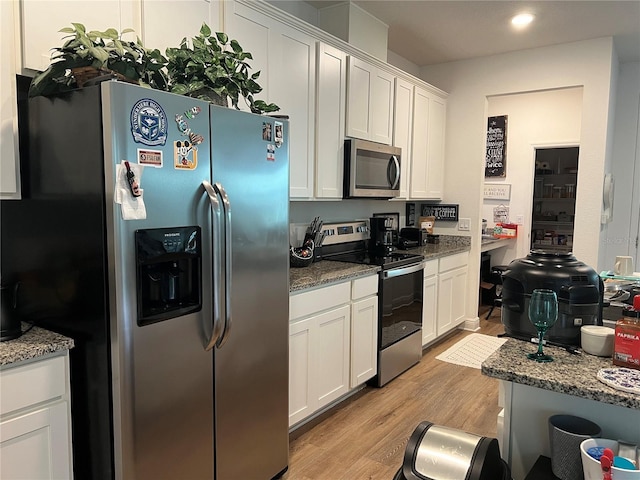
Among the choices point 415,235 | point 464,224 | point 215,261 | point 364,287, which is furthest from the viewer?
point 464,224

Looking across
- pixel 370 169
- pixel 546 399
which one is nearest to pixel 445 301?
pixel 370 169

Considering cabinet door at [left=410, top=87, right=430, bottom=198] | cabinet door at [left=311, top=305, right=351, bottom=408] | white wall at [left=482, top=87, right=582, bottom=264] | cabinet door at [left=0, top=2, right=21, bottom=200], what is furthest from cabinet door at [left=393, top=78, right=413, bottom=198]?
cabinet door at [left=0, top=2, right=21, bottom=200]

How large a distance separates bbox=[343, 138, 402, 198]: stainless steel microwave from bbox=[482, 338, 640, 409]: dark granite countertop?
2.05m

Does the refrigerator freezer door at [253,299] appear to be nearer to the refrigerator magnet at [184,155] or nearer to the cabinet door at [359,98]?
the refrigerator magnet at [184,155]

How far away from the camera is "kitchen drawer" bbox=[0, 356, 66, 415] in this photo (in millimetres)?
1421

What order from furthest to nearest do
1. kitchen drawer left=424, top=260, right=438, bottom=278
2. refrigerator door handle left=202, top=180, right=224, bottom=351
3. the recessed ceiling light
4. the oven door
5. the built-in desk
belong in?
1. the built-in desk
2. kitchen drawer left=424, top=260, right=438, bottom=278
3. the recessed ceiling light
4. the oven door
5. refrigerator door handle left=202, top=180, right=224, bottom=351

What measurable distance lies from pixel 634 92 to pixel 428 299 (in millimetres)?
3305

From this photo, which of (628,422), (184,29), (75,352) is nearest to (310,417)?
(75,352)

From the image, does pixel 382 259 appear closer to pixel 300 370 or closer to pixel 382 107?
pixel 300 370

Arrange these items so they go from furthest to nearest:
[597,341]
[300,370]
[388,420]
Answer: [388,420] → [300,370] → [597,341]

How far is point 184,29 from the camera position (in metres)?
2.15

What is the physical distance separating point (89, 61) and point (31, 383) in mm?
1102

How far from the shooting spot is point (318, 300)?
2662 mm

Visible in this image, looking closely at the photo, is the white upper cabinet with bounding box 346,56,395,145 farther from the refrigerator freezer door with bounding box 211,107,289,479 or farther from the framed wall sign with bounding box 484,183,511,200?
the framed wall sign with bounding box 484,183,511,200
